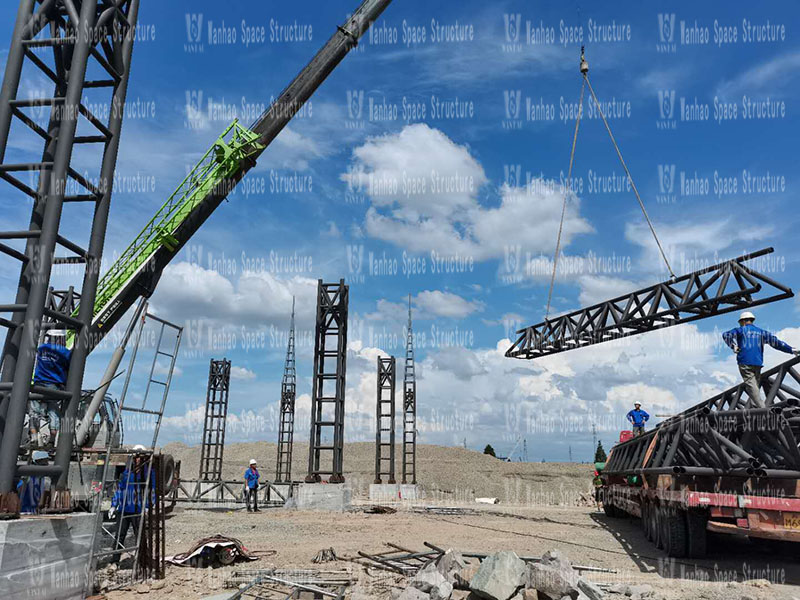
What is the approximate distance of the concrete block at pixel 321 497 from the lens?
63.5 feet

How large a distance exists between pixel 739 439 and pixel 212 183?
1284cm

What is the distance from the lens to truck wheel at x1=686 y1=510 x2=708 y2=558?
9234 millimetres

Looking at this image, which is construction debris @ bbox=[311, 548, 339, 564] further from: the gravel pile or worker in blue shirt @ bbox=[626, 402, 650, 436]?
the gravel pile

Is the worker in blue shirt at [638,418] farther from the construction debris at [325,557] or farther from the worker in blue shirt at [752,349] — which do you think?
the construction debris at [325,557]

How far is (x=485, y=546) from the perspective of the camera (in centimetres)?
1121

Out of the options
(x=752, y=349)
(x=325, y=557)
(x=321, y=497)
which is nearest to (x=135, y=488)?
(x=325, y=557)

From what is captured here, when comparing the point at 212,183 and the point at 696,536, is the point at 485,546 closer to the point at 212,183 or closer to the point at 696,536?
the point at 696,536

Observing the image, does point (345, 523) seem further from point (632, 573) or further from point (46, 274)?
point (46, 274)

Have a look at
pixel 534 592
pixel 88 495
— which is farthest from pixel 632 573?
pixel 88 495

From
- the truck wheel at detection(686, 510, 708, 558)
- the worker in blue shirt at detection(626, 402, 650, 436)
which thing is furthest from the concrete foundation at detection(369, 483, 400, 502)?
the truck wheel at detection(686, 510, 708, 558)

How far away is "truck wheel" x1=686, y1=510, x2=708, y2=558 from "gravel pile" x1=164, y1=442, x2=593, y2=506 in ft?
68.3

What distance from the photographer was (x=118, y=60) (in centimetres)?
723

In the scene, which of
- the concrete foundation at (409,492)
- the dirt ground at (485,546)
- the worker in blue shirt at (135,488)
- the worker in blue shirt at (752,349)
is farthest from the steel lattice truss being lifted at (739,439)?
the concrete foundation at (409,492)

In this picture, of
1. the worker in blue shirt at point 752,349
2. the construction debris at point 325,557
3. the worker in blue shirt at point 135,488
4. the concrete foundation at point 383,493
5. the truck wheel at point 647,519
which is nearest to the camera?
the worker in blue shirt at point 135,488
